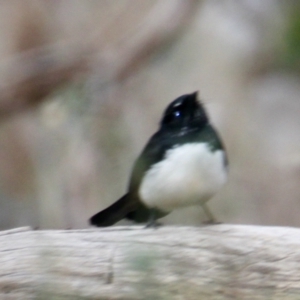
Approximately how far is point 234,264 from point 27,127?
955 millimetres

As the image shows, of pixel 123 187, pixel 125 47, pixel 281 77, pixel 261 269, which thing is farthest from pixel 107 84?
pixel 281 77

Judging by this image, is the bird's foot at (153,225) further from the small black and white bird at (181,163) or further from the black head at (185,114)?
the black head at (185,114)

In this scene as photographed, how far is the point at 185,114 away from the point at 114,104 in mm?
190

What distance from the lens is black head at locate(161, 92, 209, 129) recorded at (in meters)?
1.29

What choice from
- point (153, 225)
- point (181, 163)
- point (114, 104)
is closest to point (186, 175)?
point (181, 163)

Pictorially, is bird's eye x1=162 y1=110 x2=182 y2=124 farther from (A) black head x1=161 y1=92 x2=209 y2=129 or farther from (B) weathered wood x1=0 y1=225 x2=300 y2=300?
(B) weathered wood x1=0 y1=225 x2=300 y2=300

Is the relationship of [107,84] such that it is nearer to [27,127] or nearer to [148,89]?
[27,127]

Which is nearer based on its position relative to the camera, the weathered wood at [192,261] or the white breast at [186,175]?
the weathered wood at [192,261]

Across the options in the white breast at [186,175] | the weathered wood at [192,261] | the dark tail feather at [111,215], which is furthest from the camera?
the dark tail feather at [111,215]

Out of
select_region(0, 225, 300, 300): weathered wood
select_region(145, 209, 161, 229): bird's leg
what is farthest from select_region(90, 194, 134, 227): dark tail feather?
select_region(0, 225, 300, 300): weathered wood

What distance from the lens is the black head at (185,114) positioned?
4.23 feet

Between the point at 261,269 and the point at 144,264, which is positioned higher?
the point at 144,264

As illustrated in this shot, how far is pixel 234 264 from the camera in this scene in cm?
120

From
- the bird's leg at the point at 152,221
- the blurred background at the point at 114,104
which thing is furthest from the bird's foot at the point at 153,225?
the blurred background at the point at 114,104
